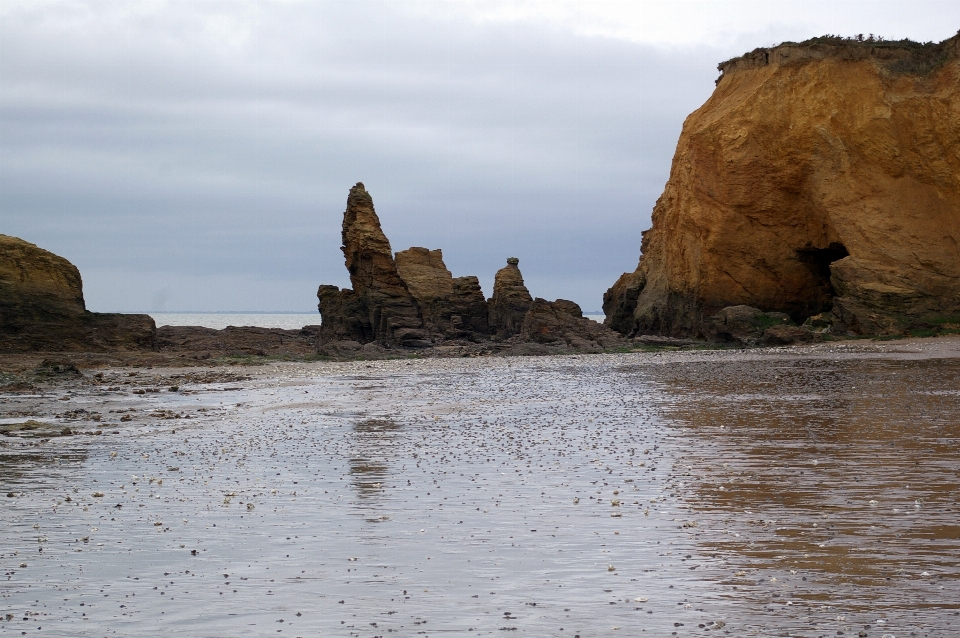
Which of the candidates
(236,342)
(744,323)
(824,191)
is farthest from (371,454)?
(236,342)

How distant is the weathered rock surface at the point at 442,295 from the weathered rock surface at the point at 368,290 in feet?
11.3

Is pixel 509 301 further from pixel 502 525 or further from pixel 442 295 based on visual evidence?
pixel 502 525

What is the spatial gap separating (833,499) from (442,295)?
162 ft

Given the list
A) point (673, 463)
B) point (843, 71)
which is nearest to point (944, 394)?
point (673, 463)

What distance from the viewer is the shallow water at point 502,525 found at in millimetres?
5707

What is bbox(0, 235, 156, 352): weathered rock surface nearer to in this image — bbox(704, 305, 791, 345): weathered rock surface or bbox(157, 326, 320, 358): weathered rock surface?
bbox(157, 326, 320, 358): weathered rock surface

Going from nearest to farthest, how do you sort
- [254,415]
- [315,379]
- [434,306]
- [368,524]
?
[368,524]
[254,415]
[315,379]
[434,306]

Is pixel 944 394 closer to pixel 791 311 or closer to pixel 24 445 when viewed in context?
pixel 24 445

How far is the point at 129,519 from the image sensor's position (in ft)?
28.6

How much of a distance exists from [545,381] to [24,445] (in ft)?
49.7

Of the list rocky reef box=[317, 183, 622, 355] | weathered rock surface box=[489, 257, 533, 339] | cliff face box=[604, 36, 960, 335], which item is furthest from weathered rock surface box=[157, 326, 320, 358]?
cliff face box=[604, 36, 960, 335]

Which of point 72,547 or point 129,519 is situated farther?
point 129,519

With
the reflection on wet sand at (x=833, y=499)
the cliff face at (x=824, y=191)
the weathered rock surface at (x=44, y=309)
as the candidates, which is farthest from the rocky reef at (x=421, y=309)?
the reflection on wet sand at (x=833, y=499)

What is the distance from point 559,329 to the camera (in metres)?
48.8
